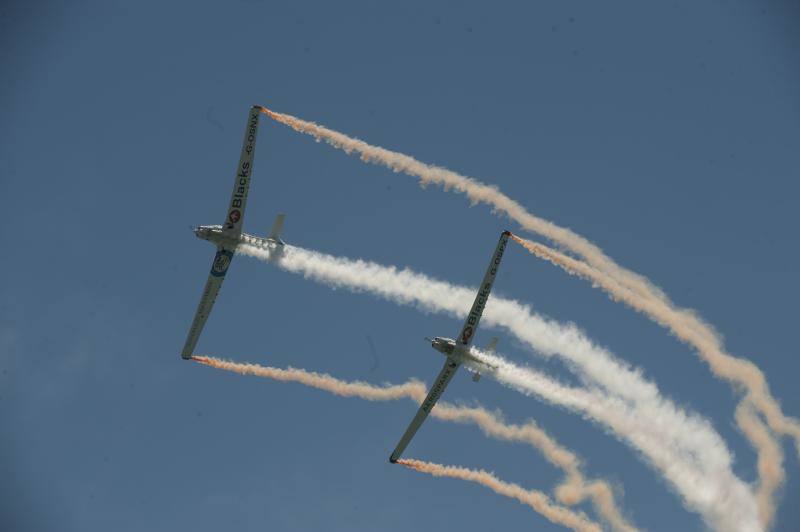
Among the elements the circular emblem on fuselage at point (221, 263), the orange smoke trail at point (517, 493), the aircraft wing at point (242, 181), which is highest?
the aircraft wing at point (242, 181)

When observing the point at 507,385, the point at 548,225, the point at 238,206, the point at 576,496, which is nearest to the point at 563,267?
the point at 548,225

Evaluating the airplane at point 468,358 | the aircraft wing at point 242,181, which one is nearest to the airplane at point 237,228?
the aircraft wing at point 242,181

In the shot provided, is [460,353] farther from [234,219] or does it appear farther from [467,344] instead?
[234,219]

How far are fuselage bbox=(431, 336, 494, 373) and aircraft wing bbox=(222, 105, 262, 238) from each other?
17.7 meters

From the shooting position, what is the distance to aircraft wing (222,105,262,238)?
95375mm

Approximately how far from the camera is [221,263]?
100625 mm

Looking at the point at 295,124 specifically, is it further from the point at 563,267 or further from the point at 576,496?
the point at 576,496

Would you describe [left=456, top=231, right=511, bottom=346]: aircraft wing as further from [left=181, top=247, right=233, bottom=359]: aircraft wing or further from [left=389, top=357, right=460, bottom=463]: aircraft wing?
[left=181, top=247, right=233, bottom=359]: aircraft wing

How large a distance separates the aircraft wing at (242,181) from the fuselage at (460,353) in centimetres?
1773

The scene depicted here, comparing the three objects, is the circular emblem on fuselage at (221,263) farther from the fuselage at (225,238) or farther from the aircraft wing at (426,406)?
the aircraft wing at (426,406)

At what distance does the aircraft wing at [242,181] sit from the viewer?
→ 9538 centimetres

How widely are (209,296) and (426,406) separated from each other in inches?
779

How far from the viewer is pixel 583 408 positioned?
99250 mm

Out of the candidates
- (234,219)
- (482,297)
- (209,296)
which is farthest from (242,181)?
(482,297)
